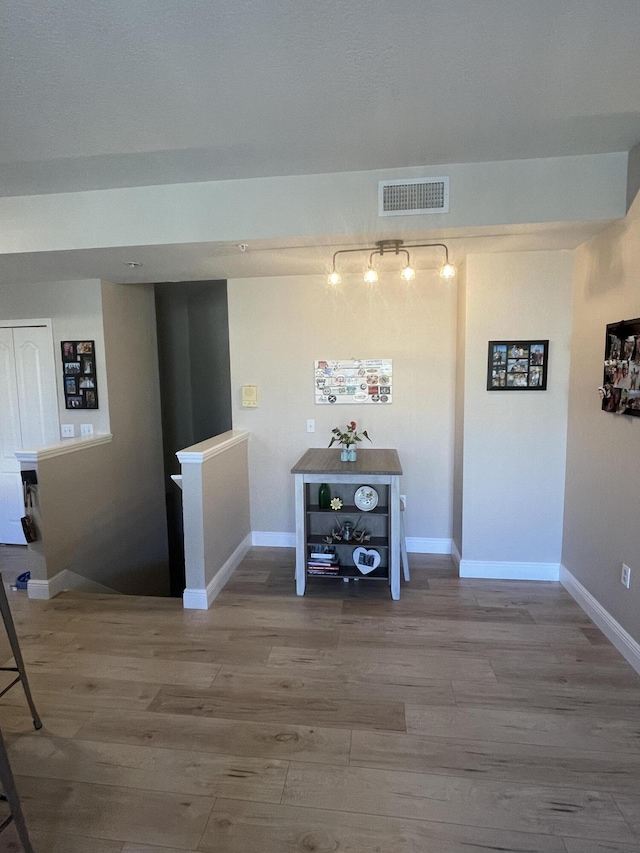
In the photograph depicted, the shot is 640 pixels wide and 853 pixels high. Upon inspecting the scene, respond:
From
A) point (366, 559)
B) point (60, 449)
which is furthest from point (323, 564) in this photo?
point (60, 449)

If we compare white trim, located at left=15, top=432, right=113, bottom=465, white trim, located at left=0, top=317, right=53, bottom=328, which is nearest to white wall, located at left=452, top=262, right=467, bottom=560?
white trim, located at left=15, top=432, right=113, bottom=465

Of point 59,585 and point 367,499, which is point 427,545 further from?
point 59,585

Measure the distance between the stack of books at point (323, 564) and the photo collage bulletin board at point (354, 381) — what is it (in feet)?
4.26

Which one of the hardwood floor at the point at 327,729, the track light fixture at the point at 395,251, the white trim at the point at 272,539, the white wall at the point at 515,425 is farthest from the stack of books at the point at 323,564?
the track light fixture at the point at 395,251

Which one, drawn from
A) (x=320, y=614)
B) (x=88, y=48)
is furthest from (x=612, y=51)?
(x=320, y=614)

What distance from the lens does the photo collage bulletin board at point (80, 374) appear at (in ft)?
12.5

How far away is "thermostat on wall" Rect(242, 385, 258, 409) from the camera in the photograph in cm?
384

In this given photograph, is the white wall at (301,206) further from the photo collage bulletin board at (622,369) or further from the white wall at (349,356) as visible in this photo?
the white wall at (349,356)

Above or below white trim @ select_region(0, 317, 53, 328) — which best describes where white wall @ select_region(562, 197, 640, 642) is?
below

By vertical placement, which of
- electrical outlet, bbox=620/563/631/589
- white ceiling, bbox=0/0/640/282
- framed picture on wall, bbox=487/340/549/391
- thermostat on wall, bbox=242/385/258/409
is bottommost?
electrical outlet, bbox=620/563/631/589

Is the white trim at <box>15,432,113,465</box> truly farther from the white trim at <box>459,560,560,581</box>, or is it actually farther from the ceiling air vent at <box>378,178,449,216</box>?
the white trim at <box>459,560,560,581</box>

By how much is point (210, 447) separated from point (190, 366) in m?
2.23

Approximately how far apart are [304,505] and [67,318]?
2.71m

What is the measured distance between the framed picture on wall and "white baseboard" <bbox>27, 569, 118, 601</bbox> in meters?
3.48
